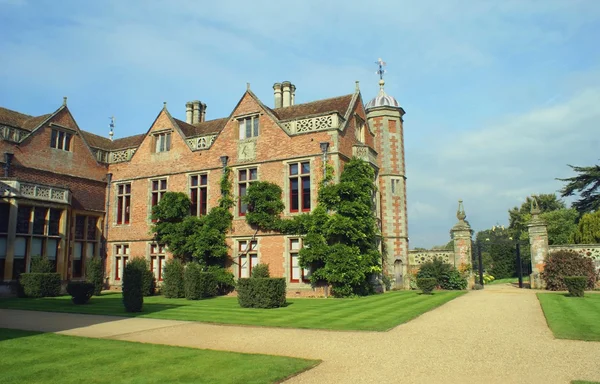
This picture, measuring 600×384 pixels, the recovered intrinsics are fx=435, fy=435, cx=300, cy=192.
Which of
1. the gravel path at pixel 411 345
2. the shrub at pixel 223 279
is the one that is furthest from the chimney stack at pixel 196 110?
the gravel path at pixel 411 345

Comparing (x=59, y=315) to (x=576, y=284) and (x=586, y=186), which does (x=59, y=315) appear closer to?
(x=576, y=284)

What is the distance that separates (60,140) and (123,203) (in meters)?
5.24

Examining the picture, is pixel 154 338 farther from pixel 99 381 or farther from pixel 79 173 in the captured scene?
pixel 79 173

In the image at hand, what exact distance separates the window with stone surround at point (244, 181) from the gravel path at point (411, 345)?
1107cm

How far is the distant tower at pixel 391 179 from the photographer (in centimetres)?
2594

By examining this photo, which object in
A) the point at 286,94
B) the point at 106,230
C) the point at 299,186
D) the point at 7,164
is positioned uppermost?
the point at 286,94

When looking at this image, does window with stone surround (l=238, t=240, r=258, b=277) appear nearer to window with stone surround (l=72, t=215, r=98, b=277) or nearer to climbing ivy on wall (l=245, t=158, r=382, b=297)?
climbing ivy on wall (l=245, t=158, r=382, b=297)

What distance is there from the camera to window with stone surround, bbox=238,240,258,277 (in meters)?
22.8

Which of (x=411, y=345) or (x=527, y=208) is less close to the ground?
(x=527, y=208)

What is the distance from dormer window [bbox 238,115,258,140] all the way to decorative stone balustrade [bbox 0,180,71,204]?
1046cm

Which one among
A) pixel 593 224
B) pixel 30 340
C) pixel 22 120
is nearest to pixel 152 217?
pixel 22 120

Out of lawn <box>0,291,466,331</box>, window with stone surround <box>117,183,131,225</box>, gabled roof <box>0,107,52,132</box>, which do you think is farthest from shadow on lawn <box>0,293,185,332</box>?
gabled roof <box>0,107,52,132</box>

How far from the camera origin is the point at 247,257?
75.4 feet

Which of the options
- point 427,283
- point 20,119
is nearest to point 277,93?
point 427,283
